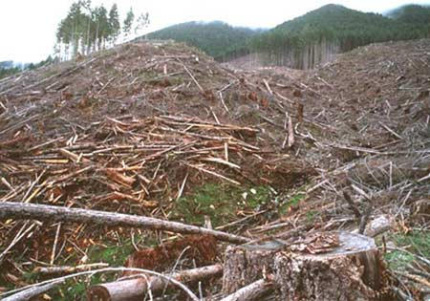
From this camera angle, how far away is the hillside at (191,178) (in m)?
3.17

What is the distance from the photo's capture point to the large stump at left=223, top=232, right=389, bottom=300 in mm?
1906

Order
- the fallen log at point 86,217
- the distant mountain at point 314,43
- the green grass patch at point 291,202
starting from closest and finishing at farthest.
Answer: the fallen log at point 86,217 → the green grass patch at point 291,202 → the distant mountain at point 314,43

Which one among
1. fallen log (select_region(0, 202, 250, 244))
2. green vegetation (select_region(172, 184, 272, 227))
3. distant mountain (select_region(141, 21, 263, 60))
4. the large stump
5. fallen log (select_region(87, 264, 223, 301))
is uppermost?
distant mountain (select_region(141, 21, 263, 60))

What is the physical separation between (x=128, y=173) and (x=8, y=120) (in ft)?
10.0

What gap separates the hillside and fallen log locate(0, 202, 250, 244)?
0.04 ft

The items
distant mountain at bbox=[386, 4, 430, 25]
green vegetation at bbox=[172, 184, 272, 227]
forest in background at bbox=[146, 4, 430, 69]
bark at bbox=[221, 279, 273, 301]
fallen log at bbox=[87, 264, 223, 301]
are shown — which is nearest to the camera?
bark at bbox=[221, 279, 273, 301]

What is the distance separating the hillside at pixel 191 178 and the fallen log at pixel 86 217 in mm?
11

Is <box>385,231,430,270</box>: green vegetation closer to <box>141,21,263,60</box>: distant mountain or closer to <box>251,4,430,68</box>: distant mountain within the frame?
<box>251,4,430,68</box>: distant mountain

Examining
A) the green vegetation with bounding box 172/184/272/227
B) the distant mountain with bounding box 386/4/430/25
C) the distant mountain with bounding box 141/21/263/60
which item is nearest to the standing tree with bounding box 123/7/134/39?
the distant mountain with bounding box 141/21/263/60

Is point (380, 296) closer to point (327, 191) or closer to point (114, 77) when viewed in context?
point (327, 191)

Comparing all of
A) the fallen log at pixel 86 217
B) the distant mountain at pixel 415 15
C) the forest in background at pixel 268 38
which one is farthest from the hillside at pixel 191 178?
the distant mountain at pixel 415 15

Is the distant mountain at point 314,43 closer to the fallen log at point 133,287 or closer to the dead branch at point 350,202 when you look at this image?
the dead branch at point 350,202

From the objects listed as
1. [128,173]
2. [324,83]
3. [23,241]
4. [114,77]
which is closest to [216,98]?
[114,77]

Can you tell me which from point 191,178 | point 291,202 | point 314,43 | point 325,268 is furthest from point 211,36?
point 325,268
